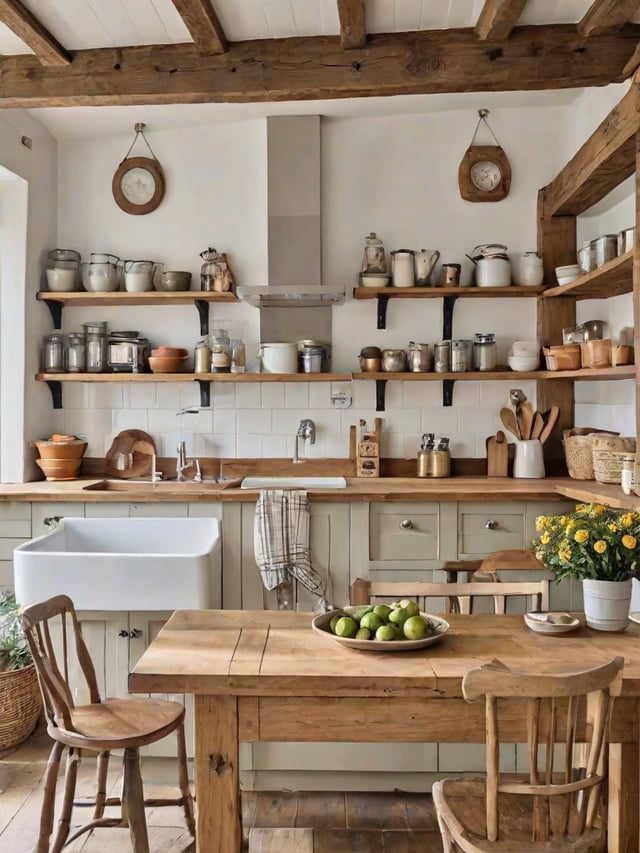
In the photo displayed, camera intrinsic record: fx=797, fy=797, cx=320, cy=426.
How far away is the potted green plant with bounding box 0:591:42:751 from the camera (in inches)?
131

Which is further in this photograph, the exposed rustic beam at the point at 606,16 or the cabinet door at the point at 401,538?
the cabinet door at the point at 401,538

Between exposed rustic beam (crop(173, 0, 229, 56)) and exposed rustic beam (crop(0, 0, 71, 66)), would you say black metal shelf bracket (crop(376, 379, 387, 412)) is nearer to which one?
exposed rustic beam (crop(173, 0, 229, 56))

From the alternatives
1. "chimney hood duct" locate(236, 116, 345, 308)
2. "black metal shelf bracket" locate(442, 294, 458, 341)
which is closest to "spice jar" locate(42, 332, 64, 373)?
"chimney hood duct" locate(236, 116, 345, 308)

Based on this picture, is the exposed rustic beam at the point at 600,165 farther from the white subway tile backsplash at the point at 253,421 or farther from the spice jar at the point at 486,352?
the white subway tile backsplash at the point at 253,421

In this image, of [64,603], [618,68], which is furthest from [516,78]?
[64,603]

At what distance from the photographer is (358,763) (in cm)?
309

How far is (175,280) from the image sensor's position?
13.6 feet

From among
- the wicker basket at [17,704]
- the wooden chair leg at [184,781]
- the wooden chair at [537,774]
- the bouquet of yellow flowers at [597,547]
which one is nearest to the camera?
the wooden chair at [537,774]

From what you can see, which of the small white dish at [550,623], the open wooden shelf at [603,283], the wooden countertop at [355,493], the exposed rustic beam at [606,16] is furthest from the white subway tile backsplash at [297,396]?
the small white dish at [550,623]

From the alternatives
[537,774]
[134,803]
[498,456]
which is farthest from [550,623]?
[498,456]

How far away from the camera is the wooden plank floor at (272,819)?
2.71m

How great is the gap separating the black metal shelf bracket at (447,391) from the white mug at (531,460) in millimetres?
440

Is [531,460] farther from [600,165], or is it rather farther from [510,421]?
[600,165]

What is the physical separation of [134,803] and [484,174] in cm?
342
